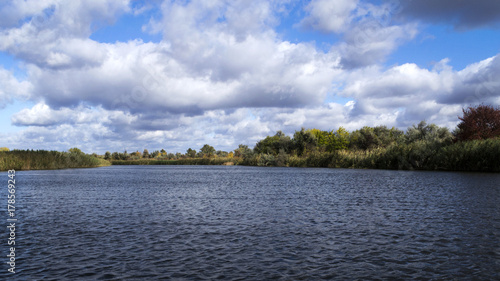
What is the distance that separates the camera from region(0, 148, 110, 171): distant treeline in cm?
6578

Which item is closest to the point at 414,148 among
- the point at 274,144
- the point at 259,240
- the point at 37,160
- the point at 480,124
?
the point at 480,124

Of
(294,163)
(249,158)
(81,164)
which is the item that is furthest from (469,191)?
(249,158)

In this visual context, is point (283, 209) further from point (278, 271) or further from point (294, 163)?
point (294, 163)

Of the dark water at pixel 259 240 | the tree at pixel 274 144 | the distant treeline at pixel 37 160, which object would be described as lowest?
the dark water at pixel 259 240

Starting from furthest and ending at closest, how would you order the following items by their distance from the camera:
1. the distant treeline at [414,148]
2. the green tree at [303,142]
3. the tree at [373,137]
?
the green tree at [303,142] < the tree at [373,137] < the distant treeline at [414,148]

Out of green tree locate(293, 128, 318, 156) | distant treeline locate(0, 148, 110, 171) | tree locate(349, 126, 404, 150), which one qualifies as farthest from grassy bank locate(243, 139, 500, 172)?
distant treeline locate(0, 148, 110, 171)

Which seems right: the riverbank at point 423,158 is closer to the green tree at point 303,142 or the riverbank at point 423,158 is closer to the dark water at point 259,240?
the green tree at point 303,142

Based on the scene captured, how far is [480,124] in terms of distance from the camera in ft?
201

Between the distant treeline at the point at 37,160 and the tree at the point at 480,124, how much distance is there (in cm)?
8171

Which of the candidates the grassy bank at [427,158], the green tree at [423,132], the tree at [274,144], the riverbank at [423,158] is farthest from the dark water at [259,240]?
the tree at [274,144]

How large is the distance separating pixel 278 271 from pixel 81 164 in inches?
3853

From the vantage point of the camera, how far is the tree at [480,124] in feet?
197

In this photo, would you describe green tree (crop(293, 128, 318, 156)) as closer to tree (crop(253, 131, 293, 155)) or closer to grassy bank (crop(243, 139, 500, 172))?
tree (crop(253, 131, 293, 155))

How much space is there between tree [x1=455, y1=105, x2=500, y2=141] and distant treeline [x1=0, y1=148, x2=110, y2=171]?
268 feet
